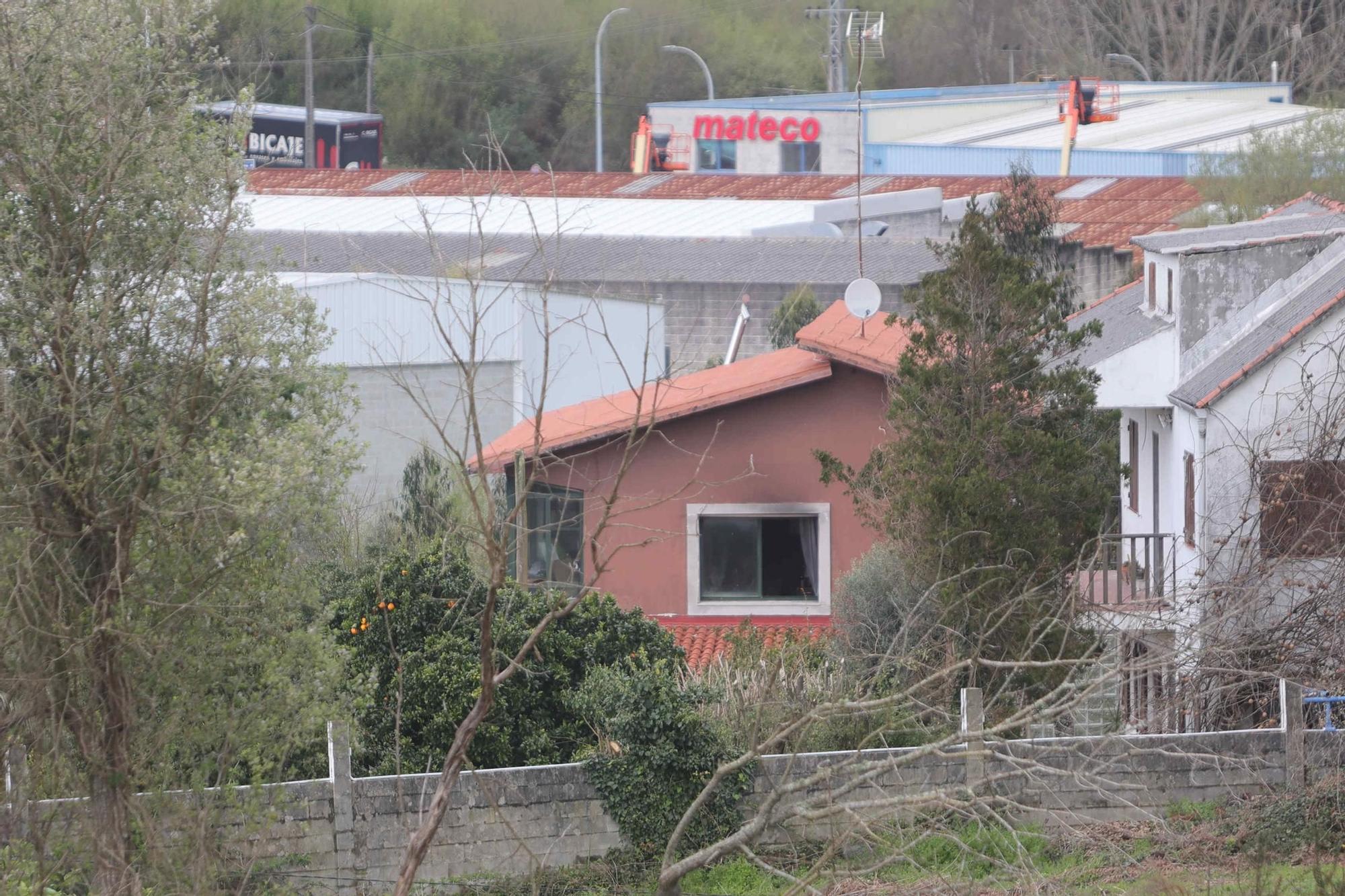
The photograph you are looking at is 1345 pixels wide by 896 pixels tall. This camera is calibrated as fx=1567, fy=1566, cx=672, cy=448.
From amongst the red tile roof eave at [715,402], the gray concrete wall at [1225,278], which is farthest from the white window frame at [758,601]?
the gray concrete wall at [1225,278]

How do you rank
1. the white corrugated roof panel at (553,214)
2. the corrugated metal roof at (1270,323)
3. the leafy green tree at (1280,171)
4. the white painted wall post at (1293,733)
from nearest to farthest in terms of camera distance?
the white painted wall post at (1293,733), the corrugated metal roof at (1270,323), the leafy green tree at (1280,171), the white corrugated roof panel at (553,214)

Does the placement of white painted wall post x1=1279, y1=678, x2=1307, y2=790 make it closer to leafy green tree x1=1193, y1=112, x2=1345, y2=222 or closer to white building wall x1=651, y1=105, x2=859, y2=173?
leafy green tree x1=1193, y1=112, x2=1345, y2=222

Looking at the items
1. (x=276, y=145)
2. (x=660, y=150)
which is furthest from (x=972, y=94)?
(x=276, y=145)

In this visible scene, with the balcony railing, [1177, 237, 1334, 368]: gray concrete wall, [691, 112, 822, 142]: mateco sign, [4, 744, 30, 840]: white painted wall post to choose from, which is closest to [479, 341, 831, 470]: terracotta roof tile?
the balcony railing

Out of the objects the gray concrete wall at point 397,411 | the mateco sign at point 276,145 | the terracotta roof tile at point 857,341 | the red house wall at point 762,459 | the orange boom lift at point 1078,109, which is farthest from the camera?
the mateco sign at point 276,145

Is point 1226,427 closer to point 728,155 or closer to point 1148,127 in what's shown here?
point 1148,127

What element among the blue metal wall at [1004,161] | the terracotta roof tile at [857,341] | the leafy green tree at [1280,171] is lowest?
the terracotta roof tile at [857,341]

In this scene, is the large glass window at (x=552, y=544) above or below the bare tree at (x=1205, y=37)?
below

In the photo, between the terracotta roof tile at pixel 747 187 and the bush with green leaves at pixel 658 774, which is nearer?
the bush with green leaves at pixel 658 774

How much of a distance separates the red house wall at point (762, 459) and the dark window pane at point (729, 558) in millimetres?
259

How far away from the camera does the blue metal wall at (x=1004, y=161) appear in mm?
49562

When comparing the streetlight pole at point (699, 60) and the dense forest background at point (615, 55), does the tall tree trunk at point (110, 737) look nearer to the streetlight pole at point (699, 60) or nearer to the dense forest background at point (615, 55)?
the streetlight pole at point (699, 60)

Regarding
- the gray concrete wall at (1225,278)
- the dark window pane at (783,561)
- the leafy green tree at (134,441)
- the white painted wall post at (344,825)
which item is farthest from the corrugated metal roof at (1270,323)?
the leafy green tree at (134,441)

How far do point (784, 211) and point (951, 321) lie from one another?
27613 mm
